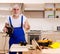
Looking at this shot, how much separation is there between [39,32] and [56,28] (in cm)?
86

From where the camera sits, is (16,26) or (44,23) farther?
(44,23)

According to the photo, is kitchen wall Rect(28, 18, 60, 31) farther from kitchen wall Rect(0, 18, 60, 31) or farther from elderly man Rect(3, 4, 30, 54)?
elderly man Rect(3, 4, 30, 54)

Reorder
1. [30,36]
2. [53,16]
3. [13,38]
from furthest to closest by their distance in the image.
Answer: [53,16]
[30,36]
[13,38]

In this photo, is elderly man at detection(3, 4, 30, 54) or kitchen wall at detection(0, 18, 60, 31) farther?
kitchen wall at detection(0, 18, 60, 31)

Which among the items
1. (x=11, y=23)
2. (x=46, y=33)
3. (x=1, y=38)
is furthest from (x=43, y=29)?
(x=11, y=23)

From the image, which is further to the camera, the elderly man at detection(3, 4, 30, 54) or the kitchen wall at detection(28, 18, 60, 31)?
the kitchen wall at detection(28, 18, 60, 31)

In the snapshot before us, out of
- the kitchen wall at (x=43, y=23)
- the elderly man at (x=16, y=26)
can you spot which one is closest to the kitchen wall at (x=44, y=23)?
the kitchen wall at (x=43, y=23)

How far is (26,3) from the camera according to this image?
6.58 metres

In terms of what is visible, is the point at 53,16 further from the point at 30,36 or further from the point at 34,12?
the point at 30,36

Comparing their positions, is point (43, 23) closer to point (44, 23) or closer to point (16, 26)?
point (44, 23)

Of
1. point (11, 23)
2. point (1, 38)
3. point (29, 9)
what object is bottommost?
point (1, 38)

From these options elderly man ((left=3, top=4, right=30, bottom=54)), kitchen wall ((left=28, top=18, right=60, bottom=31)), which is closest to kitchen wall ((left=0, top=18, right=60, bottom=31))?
kitchen wall ((left=28, top=18, right=60, bottom=31))

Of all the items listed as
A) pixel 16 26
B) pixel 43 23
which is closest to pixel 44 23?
pixel 43 23

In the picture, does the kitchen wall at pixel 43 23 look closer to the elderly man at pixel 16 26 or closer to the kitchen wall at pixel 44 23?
the kitchen wall at pixel 44 23
